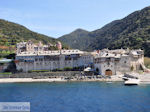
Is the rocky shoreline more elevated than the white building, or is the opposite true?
the white building

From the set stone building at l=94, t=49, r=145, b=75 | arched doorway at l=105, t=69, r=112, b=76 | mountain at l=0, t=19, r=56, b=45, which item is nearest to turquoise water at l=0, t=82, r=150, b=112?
arched doorway at l=105, t=69, r=112, b=76

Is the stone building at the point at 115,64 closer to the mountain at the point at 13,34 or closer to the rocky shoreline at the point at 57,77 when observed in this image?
the rocky shoreline at the point at 57,77

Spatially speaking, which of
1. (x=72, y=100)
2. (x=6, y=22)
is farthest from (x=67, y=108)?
(x=6, y=22)

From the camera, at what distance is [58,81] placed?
62219 mm

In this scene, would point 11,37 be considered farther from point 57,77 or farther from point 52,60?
point 57,77

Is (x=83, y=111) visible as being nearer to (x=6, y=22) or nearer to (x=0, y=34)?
(x=0, y=34)

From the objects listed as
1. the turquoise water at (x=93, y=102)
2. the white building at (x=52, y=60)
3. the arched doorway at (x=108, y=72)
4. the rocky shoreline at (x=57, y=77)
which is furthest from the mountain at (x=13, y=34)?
the turquoise water at (x=93, y=102)

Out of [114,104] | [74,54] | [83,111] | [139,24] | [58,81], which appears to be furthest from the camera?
[139,24]

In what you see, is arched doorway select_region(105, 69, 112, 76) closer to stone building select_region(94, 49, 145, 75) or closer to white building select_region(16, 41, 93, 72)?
stone building select_region(94, 49, 145, 75)

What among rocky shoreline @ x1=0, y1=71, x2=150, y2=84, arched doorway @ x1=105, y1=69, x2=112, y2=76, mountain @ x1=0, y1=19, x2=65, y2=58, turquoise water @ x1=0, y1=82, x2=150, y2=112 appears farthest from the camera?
mountain @ x1=0, y1=19, x2=65, y2=58

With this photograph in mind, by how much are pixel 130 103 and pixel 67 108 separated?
9.50 meters

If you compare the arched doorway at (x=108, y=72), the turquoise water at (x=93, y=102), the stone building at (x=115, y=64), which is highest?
the stone building at (x=115, y=64)

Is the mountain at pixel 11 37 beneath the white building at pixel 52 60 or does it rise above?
above

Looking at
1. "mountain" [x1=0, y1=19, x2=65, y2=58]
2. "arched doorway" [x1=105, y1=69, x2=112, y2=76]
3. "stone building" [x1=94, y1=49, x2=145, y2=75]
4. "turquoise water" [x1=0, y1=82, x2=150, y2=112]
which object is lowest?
"turquoise water" [x1=0, y1=82, x2=150, y2=112]
